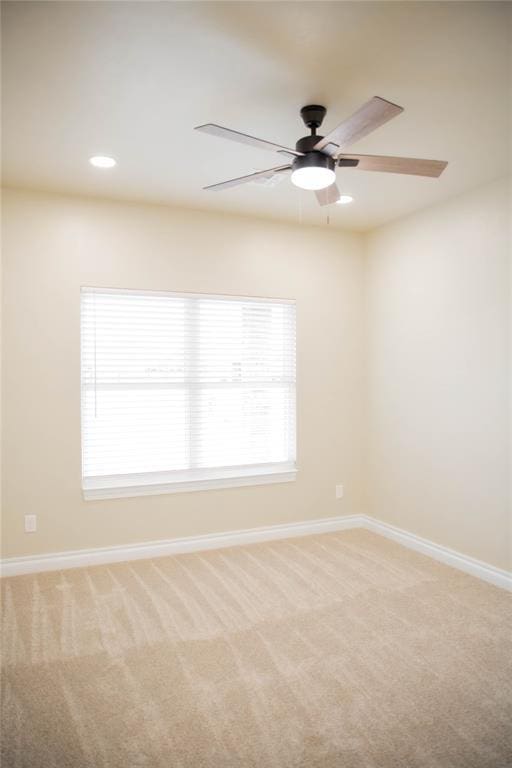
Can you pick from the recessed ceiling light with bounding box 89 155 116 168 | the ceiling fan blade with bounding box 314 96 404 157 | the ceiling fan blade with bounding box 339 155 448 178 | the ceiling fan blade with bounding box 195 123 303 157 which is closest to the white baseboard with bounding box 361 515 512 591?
the ceiling fan blade with bounding box 339 155 448 178

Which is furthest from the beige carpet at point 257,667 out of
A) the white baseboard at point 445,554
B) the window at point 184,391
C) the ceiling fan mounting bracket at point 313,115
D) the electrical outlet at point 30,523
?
the ceiling fan mounting bracket at point 313,115

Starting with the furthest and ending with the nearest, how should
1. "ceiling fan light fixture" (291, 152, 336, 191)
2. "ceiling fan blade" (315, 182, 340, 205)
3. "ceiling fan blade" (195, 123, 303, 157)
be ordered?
"ceiling fan blade" (315, 182, 340, 205)
"ceiling fan light fixture" (291, 152, 336, 191)
"ceiling fan blade" (195, 123, 303, 157)

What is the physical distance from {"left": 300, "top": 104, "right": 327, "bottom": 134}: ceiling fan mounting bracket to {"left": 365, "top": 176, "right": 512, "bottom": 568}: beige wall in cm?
162

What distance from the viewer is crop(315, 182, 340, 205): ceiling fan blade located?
2.85 meters

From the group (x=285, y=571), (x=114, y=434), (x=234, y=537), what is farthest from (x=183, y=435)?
(x=285, y=571)

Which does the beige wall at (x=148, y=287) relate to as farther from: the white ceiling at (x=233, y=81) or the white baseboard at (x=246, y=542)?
the white ceiling at (x=233, y=81)

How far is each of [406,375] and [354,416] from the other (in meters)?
0.71

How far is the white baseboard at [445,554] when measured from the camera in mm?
3559

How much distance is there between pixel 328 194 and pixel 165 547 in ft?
9.42

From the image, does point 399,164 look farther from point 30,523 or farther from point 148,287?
point 30,523

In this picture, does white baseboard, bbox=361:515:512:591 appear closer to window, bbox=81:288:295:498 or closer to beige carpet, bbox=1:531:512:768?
beige carpet, bbox=1:531:512:768

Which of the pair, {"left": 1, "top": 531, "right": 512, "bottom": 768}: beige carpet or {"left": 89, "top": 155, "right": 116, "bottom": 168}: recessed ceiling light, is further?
{"left": 89, "top": 155, "right": 116, "bottom": 168}: recessed ceiling light

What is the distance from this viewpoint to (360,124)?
2096mm

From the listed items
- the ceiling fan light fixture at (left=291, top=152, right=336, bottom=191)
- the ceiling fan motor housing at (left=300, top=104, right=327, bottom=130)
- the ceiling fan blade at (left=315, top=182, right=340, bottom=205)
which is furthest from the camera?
the ceiling fan blade at (left=315, top=182, right=340, bottom=205)
